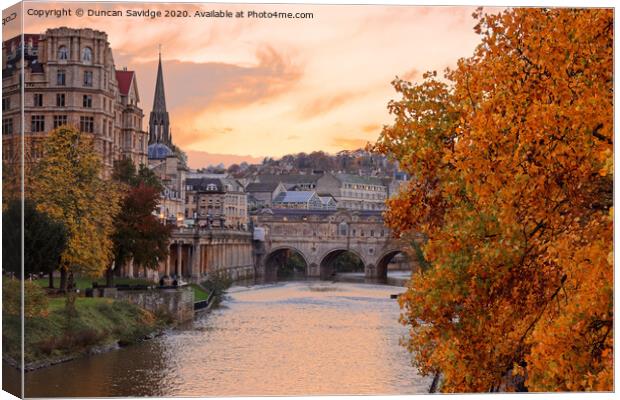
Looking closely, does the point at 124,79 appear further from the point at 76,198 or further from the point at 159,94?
the point at 76,198

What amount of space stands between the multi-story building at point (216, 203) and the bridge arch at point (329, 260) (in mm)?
15748

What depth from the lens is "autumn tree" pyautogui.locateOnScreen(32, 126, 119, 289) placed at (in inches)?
771

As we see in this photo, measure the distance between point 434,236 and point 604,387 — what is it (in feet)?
8.66

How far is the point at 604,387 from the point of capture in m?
10.3

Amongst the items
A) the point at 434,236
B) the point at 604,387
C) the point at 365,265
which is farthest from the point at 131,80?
the point at 365,265

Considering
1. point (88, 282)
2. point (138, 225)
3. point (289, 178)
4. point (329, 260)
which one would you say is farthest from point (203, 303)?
point (329, 260)

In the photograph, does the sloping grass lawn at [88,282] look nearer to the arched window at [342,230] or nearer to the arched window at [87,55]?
the arched window at [87,55]

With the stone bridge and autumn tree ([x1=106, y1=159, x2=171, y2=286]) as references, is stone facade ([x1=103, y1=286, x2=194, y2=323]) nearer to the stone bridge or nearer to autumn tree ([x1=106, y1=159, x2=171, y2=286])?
autumn tree ([x1=106, y1=159, x2=171, y2=286])

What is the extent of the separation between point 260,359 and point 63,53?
7889 mm

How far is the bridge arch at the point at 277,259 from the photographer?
1975 inches

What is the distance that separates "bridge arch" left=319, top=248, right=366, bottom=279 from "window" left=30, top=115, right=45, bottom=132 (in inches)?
1446

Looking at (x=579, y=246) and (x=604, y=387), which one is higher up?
(x=579, y=246)

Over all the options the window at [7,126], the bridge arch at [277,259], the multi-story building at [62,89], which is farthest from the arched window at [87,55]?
the bridge arch at [277,259]

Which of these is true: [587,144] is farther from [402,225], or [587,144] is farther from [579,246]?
[402,225]
